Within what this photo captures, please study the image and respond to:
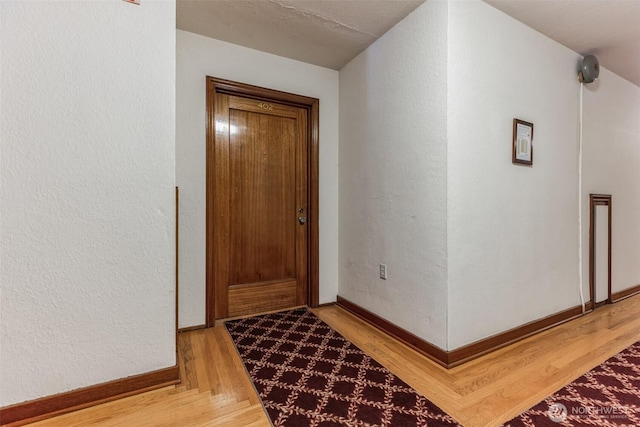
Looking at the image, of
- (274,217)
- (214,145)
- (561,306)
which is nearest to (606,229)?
(561,306)

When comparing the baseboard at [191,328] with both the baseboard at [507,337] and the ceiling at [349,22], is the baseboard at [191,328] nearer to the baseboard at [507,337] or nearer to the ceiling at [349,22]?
the baseboard at [507,337]

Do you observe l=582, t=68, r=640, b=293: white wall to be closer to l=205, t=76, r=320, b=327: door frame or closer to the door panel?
l=205, t=76, r=320, b=327: door frame

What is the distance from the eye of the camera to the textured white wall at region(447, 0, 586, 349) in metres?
1.91

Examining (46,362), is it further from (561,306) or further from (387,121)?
(561,306)

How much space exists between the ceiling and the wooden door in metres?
0.54

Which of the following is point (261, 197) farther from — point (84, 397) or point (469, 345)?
point (469, 345)

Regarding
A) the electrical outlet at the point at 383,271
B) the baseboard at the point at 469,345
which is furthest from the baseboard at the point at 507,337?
the electrical outlet at the point at 383,271

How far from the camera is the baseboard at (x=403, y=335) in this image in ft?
6.28

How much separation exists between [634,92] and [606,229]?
65.4 inches

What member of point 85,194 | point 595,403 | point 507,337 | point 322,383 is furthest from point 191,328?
point 595,403

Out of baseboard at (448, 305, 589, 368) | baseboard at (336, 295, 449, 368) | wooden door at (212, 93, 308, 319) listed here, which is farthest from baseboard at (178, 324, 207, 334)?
baseboard at (448, 305, 589, 368)

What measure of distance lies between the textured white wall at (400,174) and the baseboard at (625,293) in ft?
8.27

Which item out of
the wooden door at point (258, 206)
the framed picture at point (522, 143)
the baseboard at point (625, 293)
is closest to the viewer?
the framed picture at point (522, 143)

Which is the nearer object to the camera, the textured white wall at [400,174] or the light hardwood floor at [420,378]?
the light hardwood floor at [420,378]
